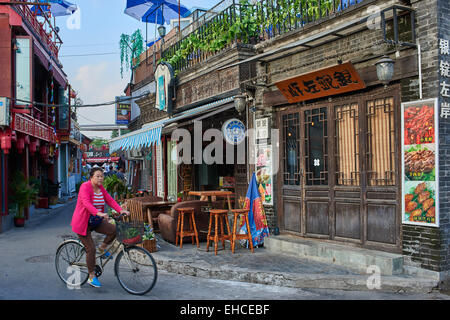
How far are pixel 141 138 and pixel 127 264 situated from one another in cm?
693

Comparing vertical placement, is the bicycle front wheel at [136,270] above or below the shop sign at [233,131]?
below

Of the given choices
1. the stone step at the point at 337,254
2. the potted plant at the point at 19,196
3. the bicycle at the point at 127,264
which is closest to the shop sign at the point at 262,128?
the stone step at the point at 337,254

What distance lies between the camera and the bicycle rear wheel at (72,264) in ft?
22.2

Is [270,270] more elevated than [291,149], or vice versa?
[291,149]

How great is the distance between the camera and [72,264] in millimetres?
6855

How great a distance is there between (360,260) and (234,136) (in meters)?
4.52

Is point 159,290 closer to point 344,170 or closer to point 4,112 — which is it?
point 344,170

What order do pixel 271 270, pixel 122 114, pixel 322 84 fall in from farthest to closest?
pixel 122 114
pixel 322 84
pixel 271 270

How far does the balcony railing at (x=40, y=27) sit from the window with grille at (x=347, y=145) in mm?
12861

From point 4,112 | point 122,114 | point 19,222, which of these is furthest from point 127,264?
point 122,114

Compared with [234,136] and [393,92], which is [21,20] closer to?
[234,136]

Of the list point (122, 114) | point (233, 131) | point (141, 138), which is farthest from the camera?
point (122, 114)

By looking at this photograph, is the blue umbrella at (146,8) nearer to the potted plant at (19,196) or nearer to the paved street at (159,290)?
the potted plant at (19,196)
